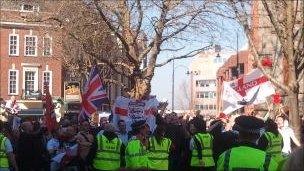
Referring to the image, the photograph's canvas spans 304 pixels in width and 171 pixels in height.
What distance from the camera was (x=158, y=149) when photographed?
12188 mm

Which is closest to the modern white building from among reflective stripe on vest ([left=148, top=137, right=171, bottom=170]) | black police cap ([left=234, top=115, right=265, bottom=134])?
reflective stripe on vest ([left=148, top=137, right=171, bottom=170])

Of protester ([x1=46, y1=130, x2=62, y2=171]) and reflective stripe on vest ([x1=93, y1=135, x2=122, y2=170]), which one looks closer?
reflective stripe on vest ([x1=93, y1=135, x2=122, y2=170])

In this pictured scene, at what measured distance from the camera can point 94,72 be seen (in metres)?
16.9

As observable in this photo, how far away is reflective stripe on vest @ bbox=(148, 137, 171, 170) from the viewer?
39.8 ft

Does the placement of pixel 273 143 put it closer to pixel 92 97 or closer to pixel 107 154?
pixel 107 154

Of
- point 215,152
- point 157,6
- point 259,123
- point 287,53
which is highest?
point 157,6

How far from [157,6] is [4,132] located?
43.0ft

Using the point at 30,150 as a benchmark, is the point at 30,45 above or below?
above

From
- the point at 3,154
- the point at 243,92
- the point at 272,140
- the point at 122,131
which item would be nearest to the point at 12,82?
the point at 243,92

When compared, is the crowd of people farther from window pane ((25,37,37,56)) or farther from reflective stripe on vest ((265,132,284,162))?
window pane ((25,37,37,56))

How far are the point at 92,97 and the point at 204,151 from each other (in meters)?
3.82

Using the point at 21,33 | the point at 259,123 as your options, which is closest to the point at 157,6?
the point at 259,123

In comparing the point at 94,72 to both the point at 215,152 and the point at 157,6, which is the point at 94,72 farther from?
the point at 157,6

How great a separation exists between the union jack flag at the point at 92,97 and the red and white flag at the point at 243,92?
4750mm
